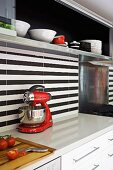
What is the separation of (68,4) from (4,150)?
107 cm

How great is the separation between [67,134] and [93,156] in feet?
0.81

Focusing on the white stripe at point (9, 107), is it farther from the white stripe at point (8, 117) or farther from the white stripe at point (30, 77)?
the white stripe at point (30, 77)

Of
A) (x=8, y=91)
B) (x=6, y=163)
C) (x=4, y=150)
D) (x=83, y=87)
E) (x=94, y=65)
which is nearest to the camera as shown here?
(x=6, y=163)

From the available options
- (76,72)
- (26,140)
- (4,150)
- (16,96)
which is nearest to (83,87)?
(76,72)

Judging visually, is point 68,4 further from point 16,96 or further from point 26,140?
point 26,140

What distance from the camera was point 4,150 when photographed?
111 centimetres

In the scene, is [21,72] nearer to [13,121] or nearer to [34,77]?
[34,77]

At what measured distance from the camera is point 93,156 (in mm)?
1423

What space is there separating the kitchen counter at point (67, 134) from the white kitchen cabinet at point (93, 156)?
0.04 metres

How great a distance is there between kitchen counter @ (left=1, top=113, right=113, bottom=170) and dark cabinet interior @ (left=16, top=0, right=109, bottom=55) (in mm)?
850

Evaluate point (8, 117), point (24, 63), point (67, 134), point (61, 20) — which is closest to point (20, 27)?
point (24, 63)

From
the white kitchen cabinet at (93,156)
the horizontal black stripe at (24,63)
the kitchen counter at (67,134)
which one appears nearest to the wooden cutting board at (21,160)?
the kitchen counter at (67,134)

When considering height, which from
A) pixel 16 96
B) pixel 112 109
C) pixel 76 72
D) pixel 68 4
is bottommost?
pixel 112 109

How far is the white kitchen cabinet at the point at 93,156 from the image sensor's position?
3.93 feet
